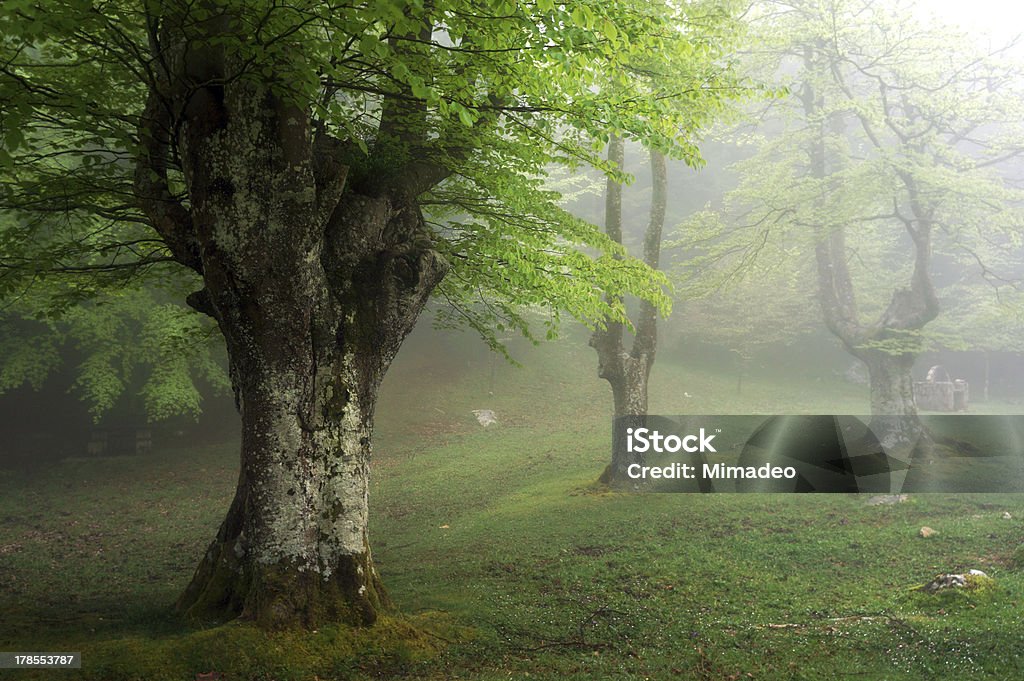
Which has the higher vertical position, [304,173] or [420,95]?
[420,95]

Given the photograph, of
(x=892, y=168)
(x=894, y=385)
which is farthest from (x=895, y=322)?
(x=892, y=168)

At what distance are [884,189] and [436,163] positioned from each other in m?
16.7

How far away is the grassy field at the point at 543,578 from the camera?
6984 mm

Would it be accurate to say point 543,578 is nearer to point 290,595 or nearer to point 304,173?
point 290,595

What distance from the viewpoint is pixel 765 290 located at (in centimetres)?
3678

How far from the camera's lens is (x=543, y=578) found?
34.6 feet

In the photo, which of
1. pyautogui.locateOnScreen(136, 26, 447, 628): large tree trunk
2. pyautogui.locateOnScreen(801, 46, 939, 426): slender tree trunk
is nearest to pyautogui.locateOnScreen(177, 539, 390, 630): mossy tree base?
pyautogui.locateOnScreen(136, 26, 447, 628): large tree trunk

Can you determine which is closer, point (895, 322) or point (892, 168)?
point (892, 168)

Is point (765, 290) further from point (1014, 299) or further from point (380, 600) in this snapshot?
point (380, 600)

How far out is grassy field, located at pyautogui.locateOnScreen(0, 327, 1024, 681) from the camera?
6.98 m

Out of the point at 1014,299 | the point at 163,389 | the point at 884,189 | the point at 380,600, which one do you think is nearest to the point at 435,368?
the point at 163,389

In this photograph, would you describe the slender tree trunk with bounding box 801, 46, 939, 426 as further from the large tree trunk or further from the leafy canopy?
the large tree trunk

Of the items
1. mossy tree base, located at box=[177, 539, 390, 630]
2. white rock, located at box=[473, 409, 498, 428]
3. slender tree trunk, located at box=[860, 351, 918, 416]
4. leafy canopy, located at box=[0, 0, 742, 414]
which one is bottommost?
mossy tree base, located at box=[177, 539, 390, 630]

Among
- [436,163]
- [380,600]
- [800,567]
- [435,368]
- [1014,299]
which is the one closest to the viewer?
[380,600]
